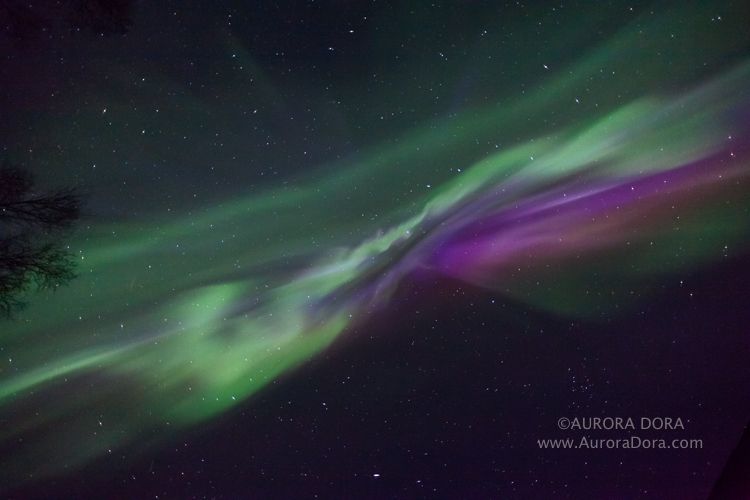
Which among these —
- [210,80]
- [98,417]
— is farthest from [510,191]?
[98,417]

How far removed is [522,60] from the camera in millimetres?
3943

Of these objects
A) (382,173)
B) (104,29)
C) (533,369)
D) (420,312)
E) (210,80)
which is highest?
(104,29)

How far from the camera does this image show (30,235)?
12.6ft

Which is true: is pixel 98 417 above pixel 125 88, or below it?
below

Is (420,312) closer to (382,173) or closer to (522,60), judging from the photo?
(382,173)

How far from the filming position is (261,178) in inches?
157

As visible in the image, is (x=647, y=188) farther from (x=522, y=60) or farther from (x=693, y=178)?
(x=522, y=60)

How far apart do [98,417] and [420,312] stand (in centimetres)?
186

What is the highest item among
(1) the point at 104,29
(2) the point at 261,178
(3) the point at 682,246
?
(1) the point at 104,29

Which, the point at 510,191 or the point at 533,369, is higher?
the point at 510,191

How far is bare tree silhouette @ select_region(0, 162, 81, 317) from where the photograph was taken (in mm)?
3598

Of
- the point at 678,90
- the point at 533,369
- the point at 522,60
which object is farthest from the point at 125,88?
the point at 678,90

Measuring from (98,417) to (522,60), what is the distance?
3.04 metres

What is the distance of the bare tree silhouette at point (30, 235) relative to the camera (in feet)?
11.8
